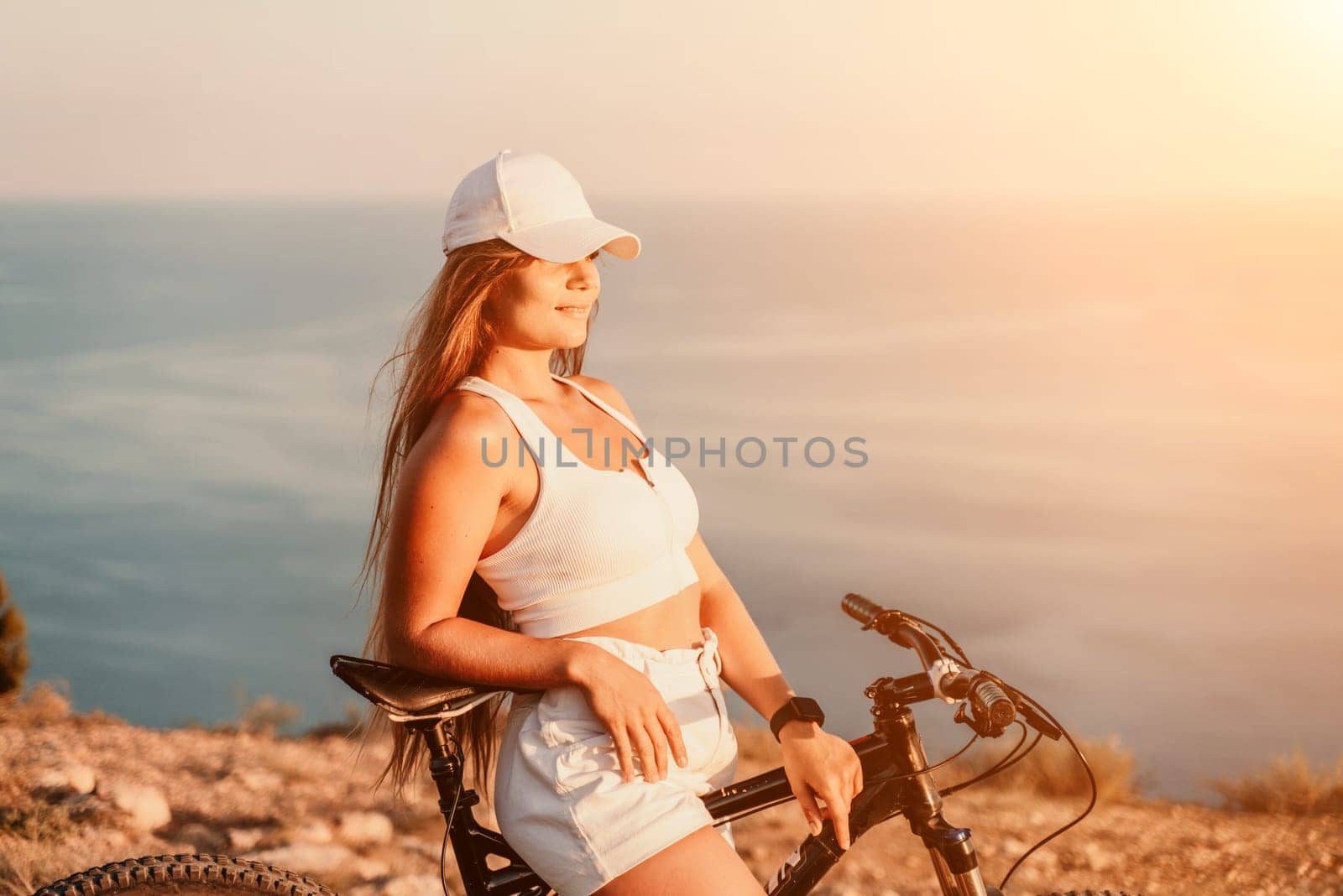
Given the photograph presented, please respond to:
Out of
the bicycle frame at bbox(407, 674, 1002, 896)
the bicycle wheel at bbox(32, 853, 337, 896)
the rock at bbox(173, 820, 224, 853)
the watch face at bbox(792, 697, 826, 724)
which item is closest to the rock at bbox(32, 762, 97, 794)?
the rock at bbox(173, 820, 224, 853)

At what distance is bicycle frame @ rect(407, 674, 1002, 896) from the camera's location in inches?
83.2

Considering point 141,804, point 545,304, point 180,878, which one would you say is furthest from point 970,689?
point 141,804

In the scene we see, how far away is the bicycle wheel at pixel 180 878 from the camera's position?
213 centimetres

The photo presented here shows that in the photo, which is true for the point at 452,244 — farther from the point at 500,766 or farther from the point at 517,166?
the point at 500,766

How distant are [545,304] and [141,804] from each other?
8.92 ft

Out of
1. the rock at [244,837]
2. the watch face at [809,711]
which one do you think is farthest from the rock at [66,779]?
the watch face at [809,711]

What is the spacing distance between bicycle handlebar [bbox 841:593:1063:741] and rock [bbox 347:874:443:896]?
218 centimetres

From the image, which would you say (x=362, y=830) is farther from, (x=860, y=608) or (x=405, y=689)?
(x=860, y=608)

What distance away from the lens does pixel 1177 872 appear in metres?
4.17

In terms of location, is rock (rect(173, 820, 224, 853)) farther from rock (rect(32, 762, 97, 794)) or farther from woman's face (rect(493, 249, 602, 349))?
woman's face (rect(493, 249, 602, 349))

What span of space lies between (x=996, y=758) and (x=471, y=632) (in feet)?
12.0

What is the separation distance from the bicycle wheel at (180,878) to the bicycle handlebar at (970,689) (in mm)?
1122

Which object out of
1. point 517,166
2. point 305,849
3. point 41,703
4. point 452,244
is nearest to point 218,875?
point 452,244

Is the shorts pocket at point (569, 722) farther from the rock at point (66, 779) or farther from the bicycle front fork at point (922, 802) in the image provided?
the rock at point (66, 779)
